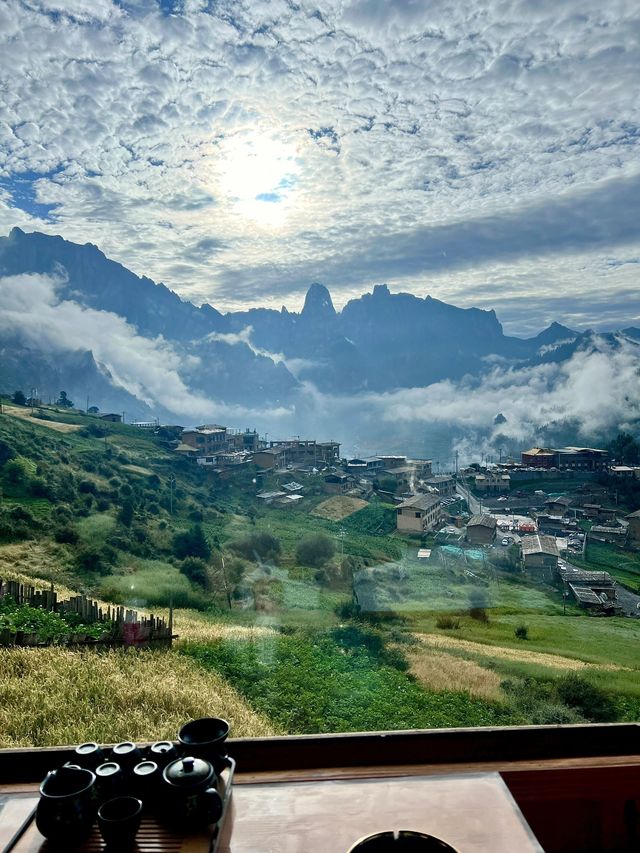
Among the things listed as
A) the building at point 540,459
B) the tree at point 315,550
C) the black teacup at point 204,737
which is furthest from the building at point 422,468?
the black teacup at point 204,737

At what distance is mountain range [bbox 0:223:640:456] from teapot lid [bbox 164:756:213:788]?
48.4 meters

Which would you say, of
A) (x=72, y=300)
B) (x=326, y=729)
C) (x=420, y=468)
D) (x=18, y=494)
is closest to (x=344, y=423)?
(x=420, y=468)

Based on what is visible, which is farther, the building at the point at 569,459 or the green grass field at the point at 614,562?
the building at the point at 569,459

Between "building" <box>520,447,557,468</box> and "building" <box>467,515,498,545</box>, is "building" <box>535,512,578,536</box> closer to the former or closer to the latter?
"building" <box>467,515,498,545</box>

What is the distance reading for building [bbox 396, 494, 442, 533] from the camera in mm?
13625

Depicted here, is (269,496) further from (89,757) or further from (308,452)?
(89,757)

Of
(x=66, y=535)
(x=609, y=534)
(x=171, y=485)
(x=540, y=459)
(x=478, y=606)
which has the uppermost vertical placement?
(x=540, y=459)

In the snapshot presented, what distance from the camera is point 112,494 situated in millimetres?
12156

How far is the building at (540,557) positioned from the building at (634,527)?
6.87 ft

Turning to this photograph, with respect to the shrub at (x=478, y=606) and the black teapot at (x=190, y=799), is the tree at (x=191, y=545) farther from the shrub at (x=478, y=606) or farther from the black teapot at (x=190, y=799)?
the black teapot at (x=190, y=799)

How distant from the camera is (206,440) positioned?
68.8 ft

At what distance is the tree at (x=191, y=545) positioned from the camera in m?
9.96

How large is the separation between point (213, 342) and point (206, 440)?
52900mm

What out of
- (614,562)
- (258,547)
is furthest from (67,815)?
(614,562)
